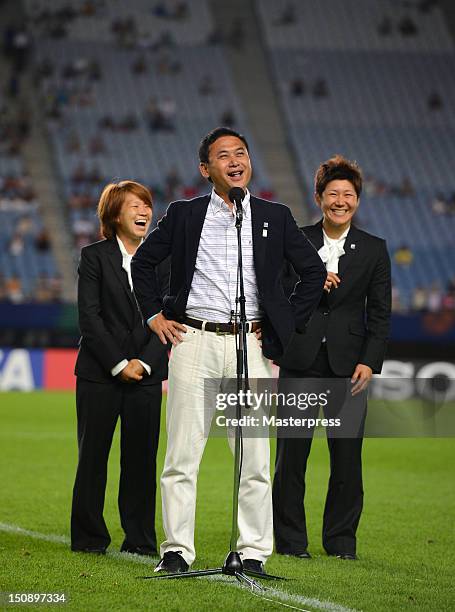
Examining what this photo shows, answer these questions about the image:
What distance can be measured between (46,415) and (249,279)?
11.4 meters

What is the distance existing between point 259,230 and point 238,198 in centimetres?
43

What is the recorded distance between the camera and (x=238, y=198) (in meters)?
5.33

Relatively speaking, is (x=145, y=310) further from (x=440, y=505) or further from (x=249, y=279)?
(x=440, y=505)

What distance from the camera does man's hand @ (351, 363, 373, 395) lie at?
6.47 metres

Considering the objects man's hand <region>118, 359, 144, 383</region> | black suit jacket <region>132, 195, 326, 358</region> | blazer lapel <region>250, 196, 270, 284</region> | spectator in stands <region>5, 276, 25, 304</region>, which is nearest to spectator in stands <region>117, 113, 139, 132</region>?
spectator in stands <region>5, 276, 25, 304</region>

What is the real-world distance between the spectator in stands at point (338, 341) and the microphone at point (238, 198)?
1.37 metres

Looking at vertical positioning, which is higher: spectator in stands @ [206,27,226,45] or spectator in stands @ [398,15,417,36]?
spectator in stands @ [398,15,417,36]

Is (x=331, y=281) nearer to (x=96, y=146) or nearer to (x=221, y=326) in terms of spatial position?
(x=221, y=326)

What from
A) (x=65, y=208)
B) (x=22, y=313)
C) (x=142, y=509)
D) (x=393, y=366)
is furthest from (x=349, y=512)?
(x=65, y=208)

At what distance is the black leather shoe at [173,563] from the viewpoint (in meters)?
5.71

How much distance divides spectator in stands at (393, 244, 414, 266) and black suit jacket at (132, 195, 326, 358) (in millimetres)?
23402

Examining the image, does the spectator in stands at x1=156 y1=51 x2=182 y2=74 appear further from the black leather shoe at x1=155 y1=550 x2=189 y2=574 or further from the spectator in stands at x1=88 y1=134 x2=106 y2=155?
the black leather shoe at x1=155 y1=550 x2=189 y2=574

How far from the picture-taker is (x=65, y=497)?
9.25 meters

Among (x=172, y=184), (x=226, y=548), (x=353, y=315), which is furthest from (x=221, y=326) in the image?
(x=172, y=184)
